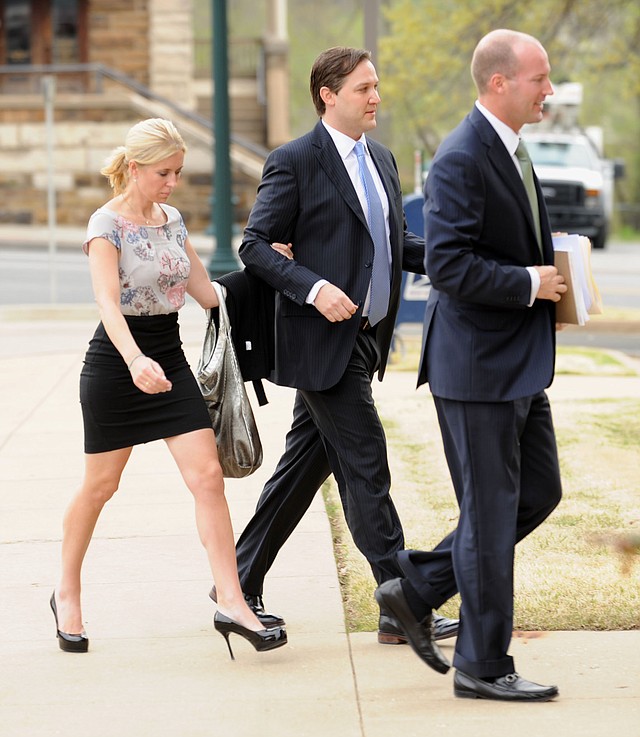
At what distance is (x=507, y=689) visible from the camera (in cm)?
400

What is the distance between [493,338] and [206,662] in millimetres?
1491

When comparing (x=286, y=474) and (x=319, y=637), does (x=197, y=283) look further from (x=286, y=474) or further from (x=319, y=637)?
(x=319, y=637)

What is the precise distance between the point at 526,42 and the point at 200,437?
5.38ft

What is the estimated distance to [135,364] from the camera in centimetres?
421

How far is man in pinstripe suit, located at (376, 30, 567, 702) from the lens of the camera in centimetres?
382

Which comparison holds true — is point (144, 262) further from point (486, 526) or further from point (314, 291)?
point (486, 526)

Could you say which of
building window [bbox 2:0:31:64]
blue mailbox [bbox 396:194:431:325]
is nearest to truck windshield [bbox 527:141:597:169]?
building window [bbox 2:0:31:64]

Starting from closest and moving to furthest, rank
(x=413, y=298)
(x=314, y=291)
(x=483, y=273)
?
(x=483, y=273) < (x=314, y=291) < (x=413, y=298)

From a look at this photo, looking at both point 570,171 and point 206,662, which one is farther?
point 570,171

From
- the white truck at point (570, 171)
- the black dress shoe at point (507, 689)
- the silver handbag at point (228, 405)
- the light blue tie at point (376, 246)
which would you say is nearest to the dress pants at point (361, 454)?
the light blue tie at point (376, 246)

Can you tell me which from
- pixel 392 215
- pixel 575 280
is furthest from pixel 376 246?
pixel 575 280

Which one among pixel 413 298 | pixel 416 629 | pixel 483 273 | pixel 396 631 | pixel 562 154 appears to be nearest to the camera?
pixel 483 273

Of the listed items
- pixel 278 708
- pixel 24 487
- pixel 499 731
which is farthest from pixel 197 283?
pixel 24 487

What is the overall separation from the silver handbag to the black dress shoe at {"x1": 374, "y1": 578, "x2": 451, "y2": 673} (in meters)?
0.68
